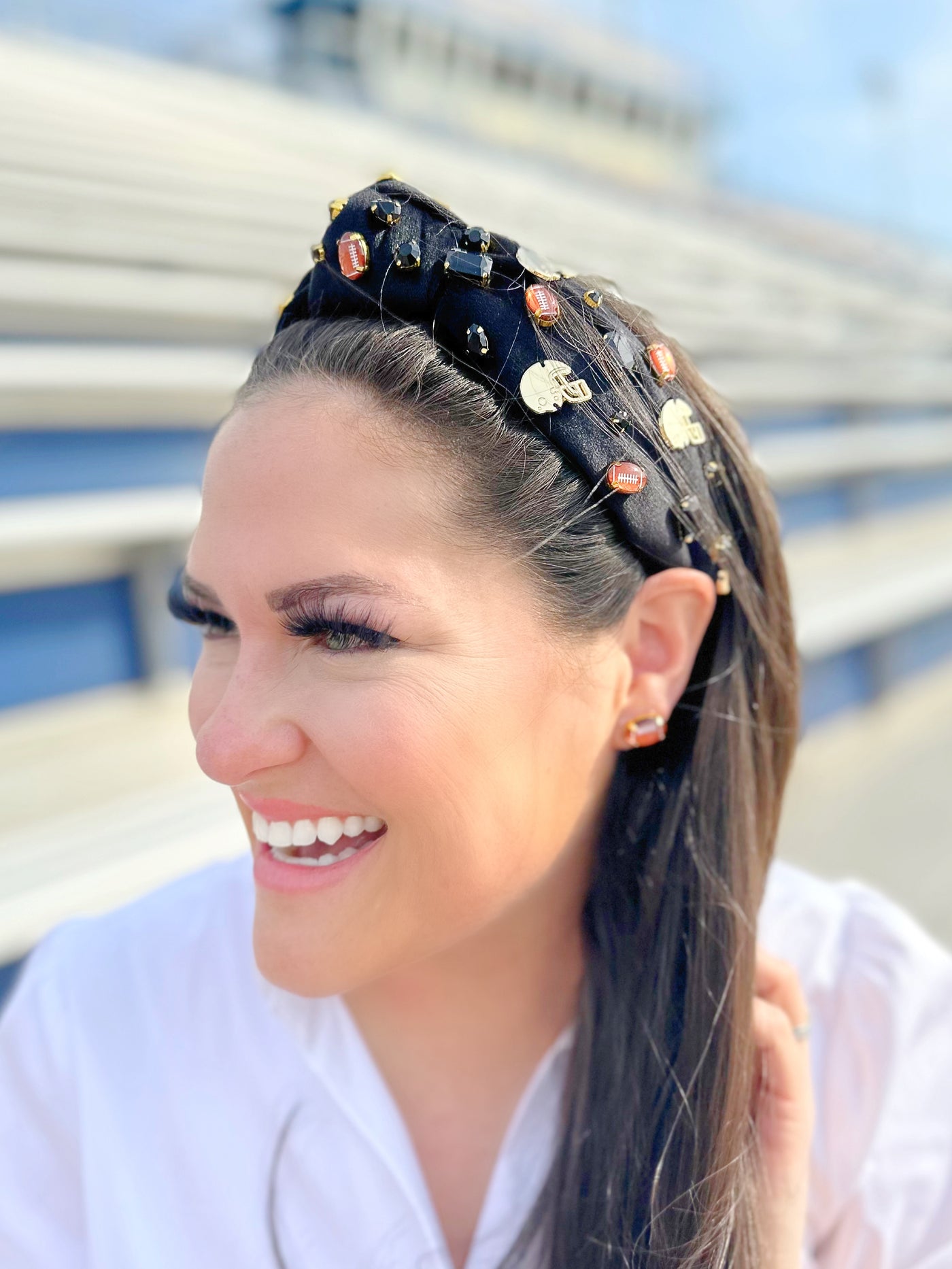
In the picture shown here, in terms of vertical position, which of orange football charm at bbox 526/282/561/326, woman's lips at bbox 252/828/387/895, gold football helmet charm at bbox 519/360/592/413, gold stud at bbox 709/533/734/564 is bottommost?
woman's lips at bbox 252/828/387/895

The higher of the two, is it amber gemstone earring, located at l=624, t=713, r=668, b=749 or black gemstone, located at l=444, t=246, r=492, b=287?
black gemstone, located at l=444, t=246, r=492, b=287

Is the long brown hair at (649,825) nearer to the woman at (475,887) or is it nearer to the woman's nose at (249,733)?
the woman at (475,887)

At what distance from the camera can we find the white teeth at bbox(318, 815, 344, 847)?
809 millimetres

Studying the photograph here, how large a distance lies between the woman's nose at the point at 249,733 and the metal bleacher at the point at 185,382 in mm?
1008

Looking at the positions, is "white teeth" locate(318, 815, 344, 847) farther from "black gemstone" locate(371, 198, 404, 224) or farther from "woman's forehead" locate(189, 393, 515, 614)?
"black gemstone" locate(371, 198, 404, 224)

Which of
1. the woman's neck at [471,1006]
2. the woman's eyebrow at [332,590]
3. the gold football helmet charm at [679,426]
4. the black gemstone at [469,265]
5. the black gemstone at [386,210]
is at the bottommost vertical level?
the woman's neck at [471,1006]

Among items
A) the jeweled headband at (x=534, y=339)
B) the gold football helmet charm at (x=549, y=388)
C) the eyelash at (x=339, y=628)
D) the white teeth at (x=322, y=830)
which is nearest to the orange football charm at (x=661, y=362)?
the jeweled headband at (x=534, y=339)

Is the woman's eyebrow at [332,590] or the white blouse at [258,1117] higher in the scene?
the woman's eyebrow at [332,590]

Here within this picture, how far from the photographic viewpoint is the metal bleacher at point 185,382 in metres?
2.24

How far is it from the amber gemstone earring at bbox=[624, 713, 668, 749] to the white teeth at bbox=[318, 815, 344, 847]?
0.29 meters

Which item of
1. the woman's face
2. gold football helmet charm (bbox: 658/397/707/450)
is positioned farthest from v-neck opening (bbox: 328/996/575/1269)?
gold football helmet charm (bbox: 658/397/707/450)

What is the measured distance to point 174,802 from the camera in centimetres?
210

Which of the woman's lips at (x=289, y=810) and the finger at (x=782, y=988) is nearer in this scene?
the woman's lips at (x=289, y=810)

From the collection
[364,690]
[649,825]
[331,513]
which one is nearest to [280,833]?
[364,690]
